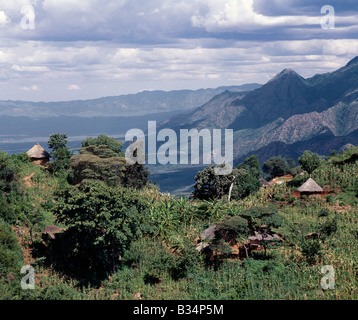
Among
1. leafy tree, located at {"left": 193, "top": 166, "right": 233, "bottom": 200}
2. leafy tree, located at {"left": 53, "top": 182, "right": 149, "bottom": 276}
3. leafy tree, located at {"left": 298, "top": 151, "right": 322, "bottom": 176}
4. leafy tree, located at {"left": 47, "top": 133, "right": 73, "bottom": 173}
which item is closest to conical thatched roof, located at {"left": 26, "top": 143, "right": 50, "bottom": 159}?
leafy tree, located at {"left": 47, "top": 133, "right": 73, "bottom": 173}

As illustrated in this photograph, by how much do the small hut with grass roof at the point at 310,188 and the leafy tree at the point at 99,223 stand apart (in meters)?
13.9

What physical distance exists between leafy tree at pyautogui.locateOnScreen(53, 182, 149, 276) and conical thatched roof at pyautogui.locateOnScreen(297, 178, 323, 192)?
13.9 m

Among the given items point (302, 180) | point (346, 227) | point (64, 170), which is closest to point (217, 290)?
point (346, 227)

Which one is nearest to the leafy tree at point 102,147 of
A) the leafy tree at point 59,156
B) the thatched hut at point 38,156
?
the leafy tree at point 59,156

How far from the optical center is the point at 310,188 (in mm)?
29594

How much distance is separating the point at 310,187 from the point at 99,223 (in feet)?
54.8

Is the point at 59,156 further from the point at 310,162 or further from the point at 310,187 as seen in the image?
the point at 310,162

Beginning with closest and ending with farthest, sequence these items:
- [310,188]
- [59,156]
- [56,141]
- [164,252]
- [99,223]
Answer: [99,223], [164,252], [310,188], [59,156], [56,141]

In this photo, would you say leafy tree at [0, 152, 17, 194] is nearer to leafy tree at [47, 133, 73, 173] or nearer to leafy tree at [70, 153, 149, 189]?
leafy tree at [70, 153, 149, 189]

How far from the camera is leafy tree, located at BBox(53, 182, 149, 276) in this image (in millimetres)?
18359

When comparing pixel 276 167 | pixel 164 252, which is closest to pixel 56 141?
pixel 164 252

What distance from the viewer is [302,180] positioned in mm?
32781

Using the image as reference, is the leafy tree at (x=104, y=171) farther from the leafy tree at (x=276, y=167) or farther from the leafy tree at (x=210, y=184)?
the leafy tree at (x=276, y=167)
